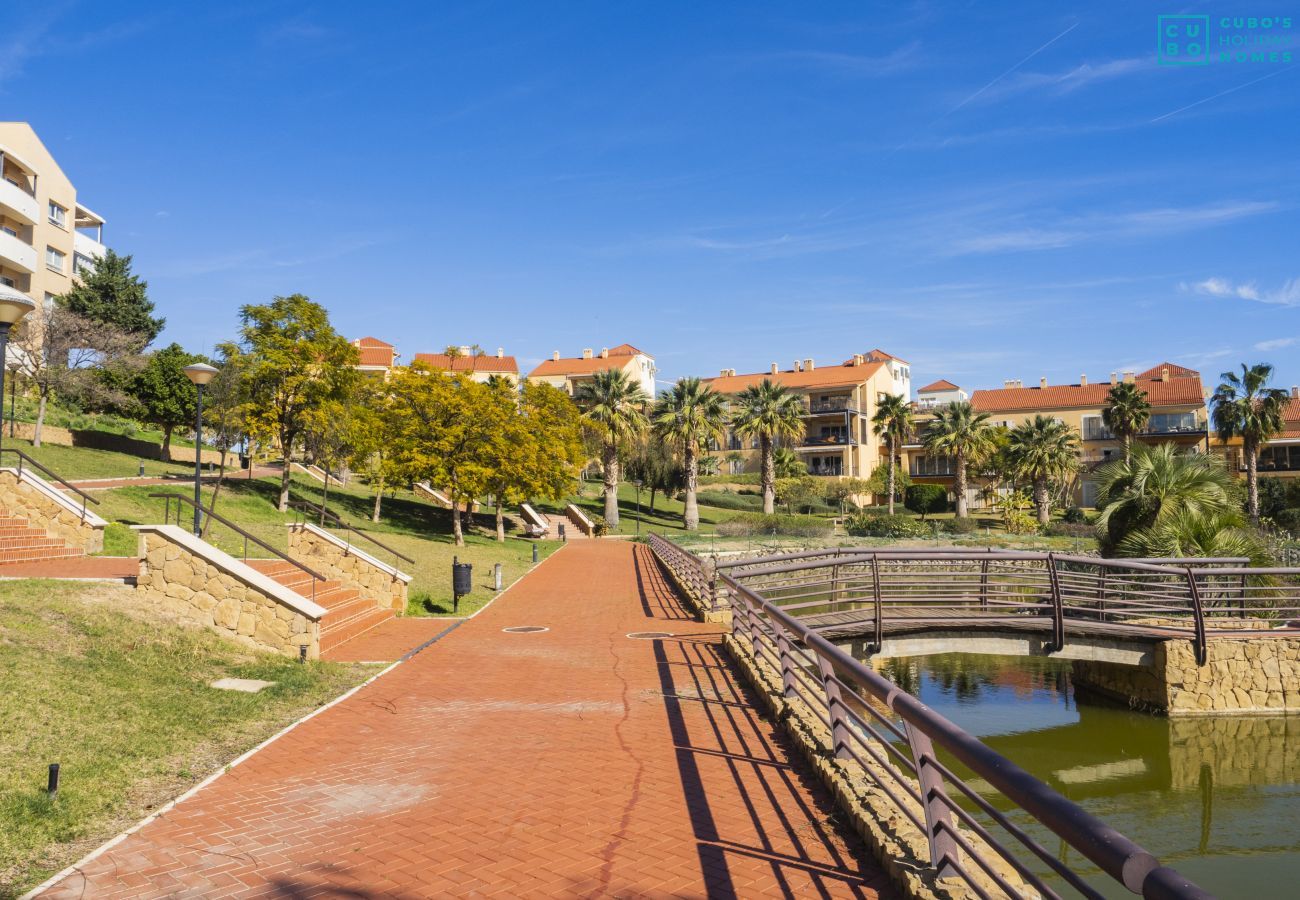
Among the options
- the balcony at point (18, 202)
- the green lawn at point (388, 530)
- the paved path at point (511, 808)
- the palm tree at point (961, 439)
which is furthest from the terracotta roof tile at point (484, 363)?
the paved path at point (511, 808)

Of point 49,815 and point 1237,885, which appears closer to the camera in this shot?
point 49,815

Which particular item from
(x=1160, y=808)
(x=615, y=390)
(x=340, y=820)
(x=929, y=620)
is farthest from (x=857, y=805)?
(x=615, y=390)

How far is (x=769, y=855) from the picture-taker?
17.7 ft

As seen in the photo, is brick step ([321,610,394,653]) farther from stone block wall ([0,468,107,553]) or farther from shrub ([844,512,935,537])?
shrub ([844,512,935,537])

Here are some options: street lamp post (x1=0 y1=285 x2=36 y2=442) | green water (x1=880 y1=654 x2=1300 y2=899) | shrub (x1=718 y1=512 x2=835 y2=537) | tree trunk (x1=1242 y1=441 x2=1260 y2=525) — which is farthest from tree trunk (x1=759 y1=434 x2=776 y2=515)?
street lamp post (x1=0 y1=285 x2=36 y2=442)

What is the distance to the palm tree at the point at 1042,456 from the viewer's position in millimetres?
58312

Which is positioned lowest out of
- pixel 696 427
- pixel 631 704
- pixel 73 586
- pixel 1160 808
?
pixel 1160 808

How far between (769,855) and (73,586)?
37.4ft

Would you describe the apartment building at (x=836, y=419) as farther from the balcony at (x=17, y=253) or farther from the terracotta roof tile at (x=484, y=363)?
the balcony at (x=17, y=253)

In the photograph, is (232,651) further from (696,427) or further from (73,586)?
(696,427)

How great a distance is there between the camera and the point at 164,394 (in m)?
43.3

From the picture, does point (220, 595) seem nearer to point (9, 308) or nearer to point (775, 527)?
point (9, 308)

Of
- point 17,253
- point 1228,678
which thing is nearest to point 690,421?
point 17,253

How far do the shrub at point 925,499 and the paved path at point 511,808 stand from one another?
206ft
